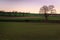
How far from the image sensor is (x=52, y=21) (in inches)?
72.2

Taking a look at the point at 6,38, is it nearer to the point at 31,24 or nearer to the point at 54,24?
the point at 31,24

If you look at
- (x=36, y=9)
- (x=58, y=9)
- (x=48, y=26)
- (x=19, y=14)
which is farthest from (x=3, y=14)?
(x=58, y=9)

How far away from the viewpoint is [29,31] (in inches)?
69.7

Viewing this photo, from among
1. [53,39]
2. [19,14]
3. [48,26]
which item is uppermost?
[19,14]

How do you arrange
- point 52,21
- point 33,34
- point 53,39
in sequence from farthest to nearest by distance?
point 52,21
point 33,34
point 53,39

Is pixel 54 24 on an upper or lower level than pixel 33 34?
upper

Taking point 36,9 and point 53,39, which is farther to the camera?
point 36,9

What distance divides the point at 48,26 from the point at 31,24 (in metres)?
0.28

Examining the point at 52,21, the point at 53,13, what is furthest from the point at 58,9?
the point at 52,21

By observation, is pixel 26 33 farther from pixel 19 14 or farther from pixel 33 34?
pixel 19 14

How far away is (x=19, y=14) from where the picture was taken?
1788 mm

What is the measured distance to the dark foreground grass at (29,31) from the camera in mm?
1633

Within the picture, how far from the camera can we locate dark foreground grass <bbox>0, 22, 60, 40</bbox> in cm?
163

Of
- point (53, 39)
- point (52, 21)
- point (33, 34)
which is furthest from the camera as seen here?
point (52, 21)
